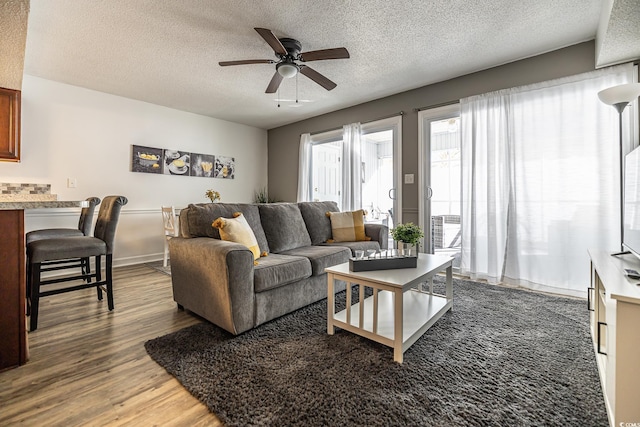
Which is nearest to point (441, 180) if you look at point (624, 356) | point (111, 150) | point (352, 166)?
point (352, 166)

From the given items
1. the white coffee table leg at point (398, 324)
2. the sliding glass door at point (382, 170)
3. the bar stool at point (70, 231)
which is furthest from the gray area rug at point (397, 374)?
the sliding glass door at point (382, 170)

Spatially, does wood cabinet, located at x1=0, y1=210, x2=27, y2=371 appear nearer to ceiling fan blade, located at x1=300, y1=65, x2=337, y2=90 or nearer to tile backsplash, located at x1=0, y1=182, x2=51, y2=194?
ceiling fan blade, located at x1=300, y1=65, x2=337, y2=90

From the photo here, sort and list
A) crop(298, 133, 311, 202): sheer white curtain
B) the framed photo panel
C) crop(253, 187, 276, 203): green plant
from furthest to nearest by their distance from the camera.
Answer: crop(253, 187, 276, 203): green plant
crop(298, 133, 311, 202): sheer white curtain
the framed photo panel

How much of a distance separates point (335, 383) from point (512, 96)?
3.32 meters

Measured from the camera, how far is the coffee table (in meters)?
1.56

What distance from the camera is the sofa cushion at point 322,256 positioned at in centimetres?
237

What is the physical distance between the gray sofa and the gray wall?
1763 mm

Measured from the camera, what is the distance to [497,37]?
2.57m

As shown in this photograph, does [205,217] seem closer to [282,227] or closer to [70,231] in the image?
[282,227]

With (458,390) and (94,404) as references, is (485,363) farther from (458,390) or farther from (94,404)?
(94,404)

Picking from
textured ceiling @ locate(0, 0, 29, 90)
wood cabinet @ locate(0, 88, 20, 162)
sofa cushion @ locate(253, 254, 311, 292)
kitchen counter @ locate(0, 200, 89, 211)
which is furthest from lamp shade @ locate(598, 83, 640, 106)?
wood cabinet @ locate(0, 88, 20, 162)

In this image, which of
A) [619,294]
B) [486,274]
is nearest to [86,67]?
[619,294]

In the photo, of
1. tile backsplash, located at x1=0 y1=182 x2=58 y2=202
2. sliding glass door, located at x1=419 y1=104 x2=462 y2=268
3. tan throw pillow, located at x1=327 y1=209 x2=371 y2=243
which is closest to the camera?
tile backsplash, located at x1=0 y1=182 x2=58 y2=202

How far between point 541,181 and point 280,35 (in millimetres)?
2931
